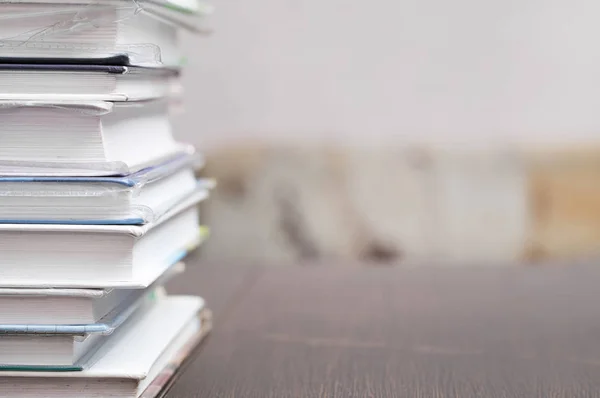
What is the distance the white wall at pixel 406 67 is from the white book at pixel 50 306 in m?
1.27

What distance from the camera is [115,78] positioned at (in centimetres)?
63

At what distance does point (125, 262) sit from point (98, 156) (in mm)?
80

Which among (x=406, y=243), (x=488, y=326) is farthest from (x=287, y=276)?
(x=406, y=243)

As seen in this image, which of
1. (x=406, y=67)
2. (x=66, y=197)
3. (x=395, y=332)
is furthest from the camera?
(x=406, y=67)

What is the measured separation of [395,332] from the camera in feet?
3.04

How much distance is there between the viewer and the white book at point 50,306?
627mm

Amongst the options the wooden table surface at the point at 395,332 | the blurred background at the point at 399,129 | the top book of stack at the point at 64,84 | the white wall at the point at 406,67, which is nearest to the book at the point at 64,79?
the top book of stack at the point at 64,84

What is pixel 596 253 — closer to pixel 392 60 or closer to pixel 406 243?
pixel 406 243

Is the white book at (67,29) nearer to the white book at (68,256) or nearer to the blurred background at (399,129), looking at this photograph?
the white book at (68,256)

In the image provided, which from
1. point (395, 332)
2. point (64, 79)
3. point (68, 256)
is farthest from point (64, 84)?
point (395, 332)

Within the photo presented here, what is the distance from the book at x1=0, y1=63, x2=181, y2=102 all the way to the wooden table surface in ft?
0.85

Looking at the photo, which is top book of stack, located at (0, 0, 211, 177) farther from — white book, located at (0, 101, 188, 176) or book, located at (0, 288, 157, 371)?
book, located at (0, 288, 157, 371)

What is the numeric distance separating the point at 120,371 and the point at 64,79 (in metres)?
0.22

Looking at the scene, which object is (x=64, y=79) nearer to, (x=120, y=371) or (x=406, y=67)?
(x=120, y=371)
